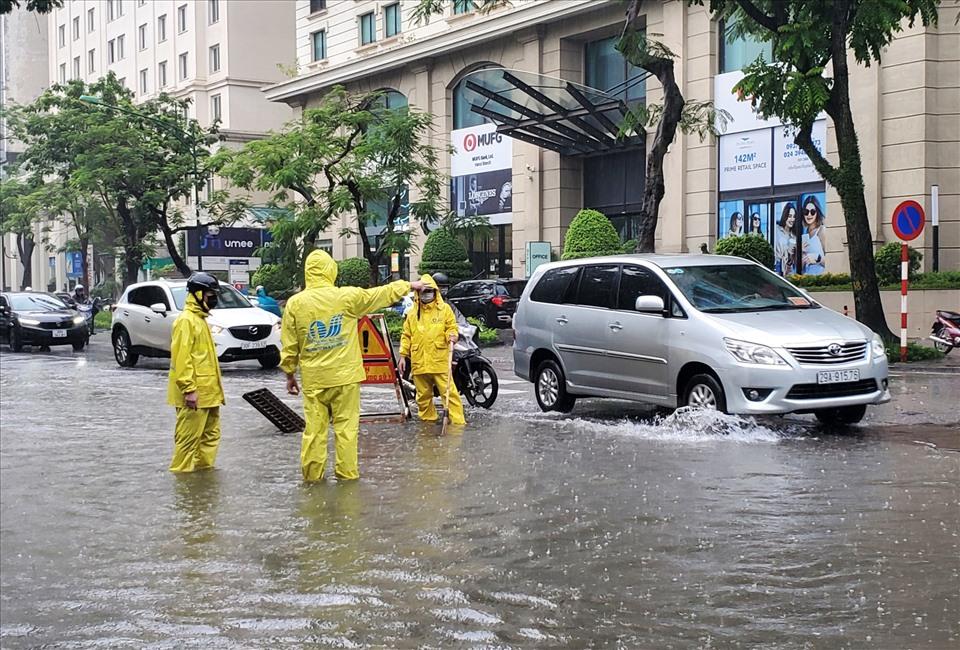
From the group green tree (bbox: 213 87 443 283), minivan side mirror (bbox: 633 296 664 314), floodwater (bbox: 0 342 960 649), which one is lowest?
floodwater (bbox: 0 342 960 649)

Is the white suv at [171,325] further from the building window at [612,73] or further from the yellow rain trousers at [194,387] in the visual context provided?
the building window at [612,73]

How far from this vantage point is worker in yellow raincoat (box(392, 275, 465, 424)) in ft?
40.6

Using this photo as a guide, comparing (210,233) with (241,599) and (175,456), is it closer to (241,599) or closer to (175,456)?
(175,456)

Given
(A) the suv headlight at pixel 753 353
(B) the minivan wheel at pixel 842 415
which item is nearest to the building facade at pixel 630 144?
(B) the minivan wheel at pixel 842 415

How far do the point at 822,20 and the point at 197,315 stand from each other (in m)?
12.4

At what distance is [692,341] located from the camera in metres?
11.0

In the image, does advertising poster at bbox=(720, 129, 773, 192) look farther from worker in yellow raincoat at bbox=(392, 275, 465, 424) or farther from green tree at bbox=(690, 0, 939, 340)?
worker in yellow raincoat at bbox=(392, 275, 465, 424)

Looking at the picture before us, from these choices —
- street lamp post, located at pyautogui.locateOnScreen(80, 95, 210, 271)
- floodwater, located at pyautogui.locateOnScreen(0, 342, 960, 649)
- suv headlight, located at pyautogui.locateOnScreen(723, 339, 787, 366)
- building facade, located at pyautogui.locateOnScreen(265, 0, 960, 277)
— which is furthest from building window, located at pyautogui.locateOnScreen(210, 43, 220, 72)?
suv headlight, located at pyautogui.locateOnScreen(723, 339, 787, 366)

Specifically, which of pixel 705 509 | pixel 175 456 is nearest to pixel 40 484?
pixel 175 456

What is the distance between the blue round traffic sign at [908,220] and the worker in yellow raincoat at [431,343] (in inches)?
357

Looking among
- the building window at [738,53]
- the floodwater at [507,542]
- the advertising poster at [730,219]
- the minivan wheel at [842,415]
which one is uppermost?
the building window at [738,53]

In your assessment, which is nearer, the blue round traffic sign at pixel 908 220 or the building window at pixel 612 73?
the blue round traffic sign at pixel 908 220

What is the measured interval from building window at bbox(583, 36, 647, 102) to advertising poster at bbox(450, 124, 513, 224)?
12.7 ft

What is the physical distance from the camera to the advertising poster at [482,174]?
128 ft
